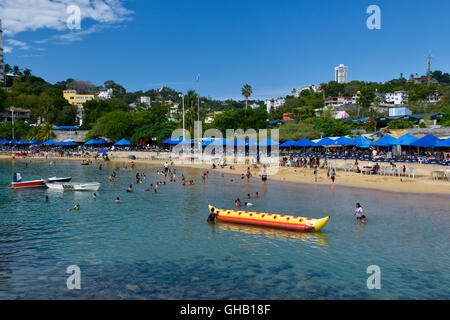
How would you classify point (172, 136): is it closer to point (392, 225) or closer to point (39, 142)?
point (39, 142)

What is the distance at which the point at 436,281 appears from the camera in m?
12.1

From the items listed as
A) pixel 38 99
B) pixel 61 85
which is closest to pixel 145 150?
pixel 38 99

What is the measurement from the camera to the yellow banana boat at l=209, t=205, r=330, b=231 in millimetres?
17609

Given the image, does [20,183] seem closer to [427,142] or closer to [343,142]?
[343,142]

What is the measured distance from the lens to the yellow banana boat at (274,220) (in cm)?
1761

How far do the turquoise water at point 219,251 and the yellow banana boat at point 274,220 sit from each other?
0.39 meters

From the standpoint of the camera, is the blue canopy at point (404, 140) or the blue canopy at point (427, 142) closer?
the blue canopy at point (427, 142)

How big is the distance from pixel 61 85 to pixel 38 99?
47.0 m

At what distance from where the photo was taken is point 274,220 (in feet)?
60.3

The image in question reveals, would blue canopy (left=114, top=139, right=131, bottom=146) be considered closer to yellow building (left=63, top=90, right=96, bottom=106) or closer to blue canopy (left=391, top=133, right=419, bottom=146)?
blue canopy (left=391, top=133, right=419, bottom=146)

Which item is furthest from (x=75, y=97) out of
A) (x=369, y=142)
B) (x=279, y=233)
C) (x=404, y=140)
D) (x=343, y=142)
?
(x=279, y=233)

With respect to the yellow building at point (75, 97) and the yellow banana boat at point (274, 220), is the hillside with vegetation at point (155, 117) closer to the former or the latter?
the yellow building at point (75, 97)

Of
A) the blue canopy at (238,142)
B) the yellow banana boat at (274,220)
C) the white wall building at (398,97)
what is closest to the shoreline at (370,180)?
the blue canopy at (238,142)

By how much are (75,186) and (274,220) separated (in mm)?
20383
